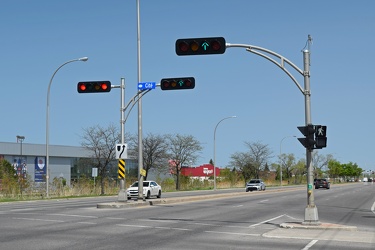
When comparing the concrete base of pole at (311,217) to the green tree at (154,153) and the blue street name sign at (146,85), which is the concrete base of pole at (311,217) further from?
the green tree at (154,153)

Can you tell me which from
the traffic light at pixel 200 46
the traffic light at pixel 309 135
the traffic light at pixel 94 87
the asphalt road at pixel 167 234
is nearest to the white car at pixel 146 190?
the traffic light at pixel 94 87

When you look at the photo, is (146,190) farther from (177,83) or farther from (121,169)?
(177,83)

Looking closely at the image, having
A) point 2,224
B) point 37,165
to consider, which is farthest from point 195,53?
point 37,165

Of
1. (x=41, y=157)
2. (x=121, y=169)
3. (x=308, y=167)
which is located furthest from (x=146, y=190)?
(x=41, y=157)

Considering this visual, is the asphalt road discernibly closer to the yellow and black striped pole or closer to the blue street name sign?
the yellow and black striped pole

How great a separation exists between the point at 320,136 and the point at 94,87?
13515 millimetres

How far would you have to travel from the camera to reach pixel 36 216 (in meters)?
24.2

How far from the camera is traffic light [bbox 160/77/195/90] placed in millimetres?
27281

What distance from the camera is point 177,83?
27797 millimetres

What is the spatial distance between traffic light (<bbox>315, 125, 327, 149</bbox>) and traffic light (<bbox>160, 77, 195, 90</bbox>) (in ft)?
29.2

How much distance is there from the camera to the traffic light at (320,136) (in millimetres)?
19500

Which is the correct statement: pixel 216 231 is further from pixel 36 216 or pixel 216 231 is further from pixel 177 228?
pixel 36 216

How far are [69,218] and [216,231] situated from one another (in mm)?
7374

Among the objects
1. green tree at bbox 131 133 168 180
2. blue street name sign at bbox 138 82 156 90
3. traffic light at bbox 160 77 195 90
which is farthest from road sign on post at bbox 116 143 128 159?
green tree at bbox 131 133 168 180
